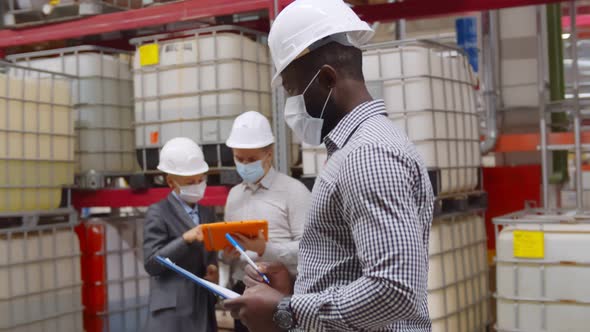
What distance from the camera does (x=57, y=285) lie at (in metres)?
5.48

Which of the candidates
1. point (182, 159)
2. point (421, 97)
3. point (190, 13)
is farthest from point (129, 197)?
point (421, 97)

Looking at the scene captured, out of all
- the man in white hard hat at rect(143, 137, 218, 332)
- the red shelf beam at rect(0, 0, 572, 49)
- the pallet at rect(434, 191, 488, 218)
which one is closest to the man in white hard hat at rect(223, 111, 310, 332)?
the man in white hard hat at rect(143, 137, 218, 332)

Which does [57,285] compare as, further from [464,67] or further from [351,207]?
[351,207]

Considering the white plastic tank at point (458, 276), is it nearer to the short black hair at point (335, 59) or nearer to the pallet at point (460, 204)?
the pallet at point (460, 204)

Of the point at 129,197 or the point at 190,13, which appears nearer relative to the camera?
the point at 190,13

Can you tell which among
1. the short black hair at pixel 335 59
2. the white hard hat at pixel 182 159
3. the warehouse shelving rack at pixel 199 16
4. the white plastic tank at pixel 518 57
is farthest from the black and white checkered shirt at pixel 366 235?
the white plastic tank at pixel 518 57

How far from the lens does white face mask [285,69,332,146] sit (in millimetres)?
2019

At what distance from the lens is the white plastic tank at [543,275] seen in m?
4.22

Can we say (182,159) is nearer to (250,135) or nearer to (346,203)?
(250,135)

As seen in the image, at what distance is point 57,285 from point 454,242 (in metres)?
3.02

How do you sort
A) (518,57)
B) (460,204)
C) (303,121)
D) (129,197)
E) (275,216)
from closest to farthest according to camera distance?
(303,121)
(275,216)
(460,204)
(129,197)
(518,57)

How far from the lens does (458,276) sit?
199 inches

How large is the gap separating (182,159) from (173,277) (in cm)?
75

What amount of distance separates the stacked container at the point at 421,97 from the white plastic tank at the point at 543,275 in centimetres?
61
